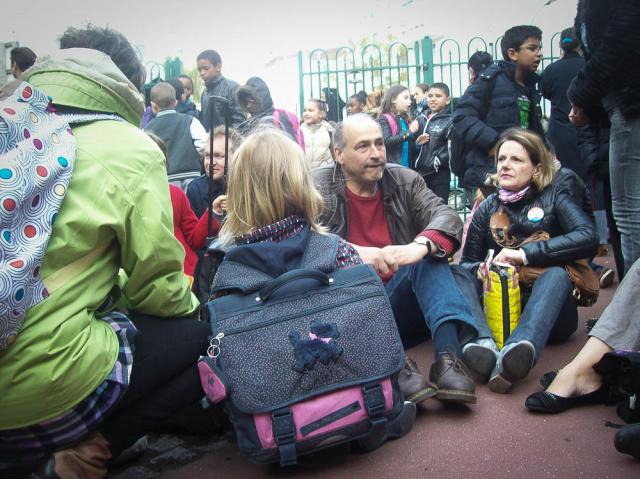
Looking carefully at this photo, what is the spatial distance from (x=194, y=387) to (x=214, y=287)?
37cm

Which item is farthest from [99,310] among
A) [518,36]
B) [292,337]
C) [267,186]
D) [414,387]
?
[518,36]

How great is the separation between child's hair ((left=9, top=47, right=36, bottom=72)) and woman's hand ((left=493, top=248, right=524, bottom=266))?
164 inches

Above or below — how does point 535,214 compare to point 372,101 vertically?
below

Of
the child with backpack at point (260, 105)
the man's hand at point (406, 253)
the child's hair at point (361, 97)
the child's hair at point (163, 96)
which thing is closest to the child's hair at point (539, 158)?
the man's hand at point (406, 253)

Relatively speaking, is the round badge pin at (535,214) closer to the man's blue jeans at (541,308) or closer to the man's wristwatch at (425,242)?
the man's blue jeans at (541,308)

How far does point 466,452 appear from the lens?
240 cm

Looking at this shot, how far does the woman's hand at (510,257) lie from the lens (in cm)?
332

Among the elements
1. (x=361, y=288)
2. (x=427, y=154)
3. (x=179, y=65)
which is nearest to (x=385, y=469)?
(x=361, y=288)

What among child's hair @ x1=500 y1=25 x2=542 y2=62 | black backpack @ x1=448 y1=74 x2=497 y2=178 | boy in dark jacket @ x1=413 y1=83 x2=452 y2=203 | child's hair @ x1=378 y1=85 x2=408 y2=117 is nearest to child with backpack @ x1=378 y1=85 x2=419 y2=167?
child's hair @ x1=378 y1=85 x2=408 y2=117

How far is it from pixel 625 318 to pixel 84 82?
2.21 meters

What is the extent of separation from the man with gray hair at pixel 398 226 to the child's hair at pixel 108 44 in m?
1.23

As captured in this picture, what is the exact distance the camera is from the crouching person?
72.7 inches

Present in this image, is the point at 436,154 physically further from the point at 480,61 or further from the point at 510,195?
the point at 510,195

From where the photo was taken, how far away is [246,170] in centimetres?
251
